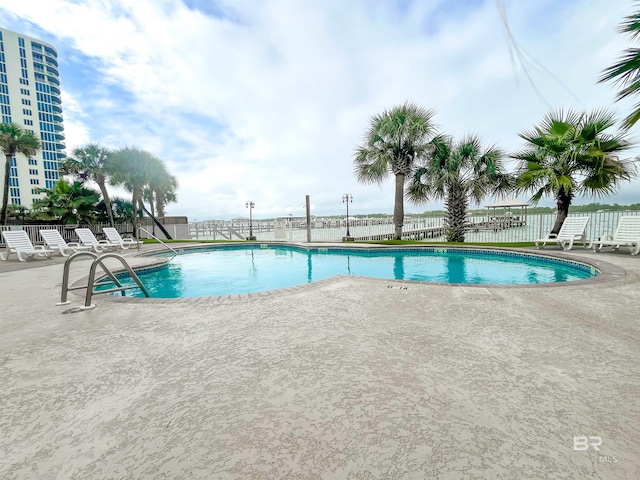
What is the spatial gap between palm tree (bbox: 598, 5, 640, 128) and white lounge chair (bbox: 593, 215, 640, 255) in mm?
4445

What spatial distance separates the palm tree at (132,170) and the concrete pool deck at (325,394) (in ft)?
52.4

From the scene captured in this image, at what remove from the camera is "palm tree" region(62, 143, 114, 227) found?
16.0 meters

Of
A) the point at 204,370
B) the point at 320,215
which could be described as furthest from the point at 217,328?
the point at 320,215

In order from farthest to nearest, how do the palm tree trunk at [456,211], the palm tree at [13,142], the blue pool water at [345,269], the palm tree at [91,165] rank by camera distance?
the palm tree at [91,165], the palm tree at [13,142], the palm tree trunk at [456,211], the blue pool water at [345,269]

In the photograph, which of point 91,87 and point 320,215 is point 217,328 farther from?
point 320,215

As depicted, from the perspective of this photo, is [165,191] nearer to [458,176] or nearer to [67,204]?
[67,204]

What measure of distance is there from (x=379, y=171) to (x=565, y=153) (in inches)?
256

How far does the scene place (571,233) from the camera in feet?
29.0

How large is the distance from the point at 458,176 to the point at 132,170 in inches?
700

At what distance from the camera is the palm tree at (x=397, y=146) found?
40.2ft

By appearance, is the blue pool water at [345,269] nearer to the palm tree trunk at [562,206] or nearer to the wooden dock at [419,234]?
the palm tree trunk at [562,206]

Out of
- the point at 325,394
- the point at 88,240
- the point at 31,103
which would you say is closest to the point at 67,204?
the point at 88,240

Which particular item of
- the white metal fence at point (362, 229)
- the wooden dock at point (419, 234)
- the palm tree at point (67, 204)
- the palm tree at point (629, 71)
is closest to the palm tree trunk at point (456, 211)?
the white metal fence at point (362, 229)

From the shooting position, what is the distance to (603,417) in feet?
4.57
